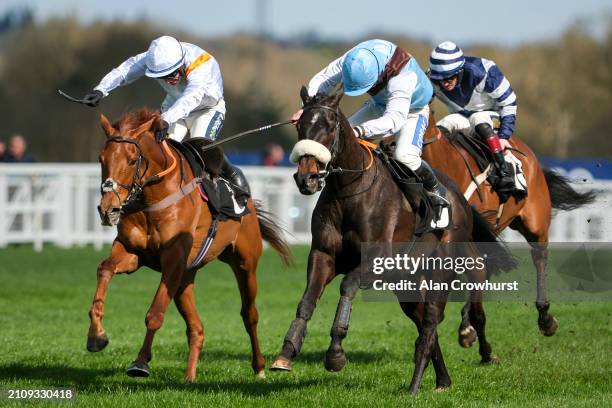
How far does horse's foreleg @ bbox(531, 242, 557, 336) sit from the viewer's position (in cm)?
945

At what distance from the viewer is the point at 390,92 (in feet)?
24.2

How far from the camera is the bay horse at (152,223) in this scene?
700 centimetres

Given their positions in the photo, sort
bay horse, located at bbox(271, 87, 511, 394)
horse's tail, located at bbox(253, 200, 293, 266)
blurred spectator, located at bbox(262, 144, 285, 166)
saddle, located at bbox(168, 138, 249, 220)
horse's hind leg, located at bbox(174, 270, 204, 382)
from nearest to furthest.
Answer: bay horse, located at bbox(271, 87, 511, 394) < saddle, located at bbox(168, 138, 249, 220) < horse's hind leg, located at bbox(174, 270, 204, 382) < horse's tail, located at bbox(253, 200, 293, 266) < blurred spectator, located at bbox(262, 144, 285, 166)

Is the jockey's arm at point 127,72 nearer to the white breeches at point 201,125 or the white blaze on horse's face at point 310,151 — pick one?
the white breeches at point 201,125

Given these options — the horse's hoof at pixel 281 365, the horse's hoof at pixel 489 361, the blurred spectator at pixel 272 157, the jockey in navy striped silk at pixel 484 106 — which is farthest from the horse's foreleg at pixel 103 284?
the blurred spectator at pixel 272 157

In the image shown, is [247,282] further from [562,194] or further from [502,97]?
[562,194]

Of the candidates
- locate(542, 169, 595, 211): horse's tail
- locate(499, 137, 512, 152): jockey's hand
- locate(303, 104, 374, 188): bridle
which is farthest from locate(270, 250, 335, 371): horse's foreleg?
locate(542, 169, 595, 211): horse's tail

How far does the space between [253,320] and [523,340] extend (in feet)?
9.05

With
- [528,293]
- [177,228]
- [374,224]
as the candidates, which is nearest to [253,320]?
[177,228]

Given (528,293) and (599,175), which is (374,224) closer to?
(528,293)

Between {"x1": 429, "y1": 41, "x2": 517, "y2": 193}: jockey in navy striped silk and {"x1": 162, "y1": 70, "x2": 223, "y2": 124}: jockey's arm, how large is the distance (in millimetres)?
1941

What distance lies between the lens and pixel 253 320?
28.2 ft

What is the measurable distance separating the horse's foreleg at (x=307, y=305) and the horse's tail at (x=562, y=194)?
4.48 m

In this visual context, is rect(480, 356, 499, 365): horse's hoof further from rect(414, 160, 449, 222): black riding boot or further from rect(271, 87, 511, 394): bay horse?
rect(414, 160, 449, 222): black riding boot
